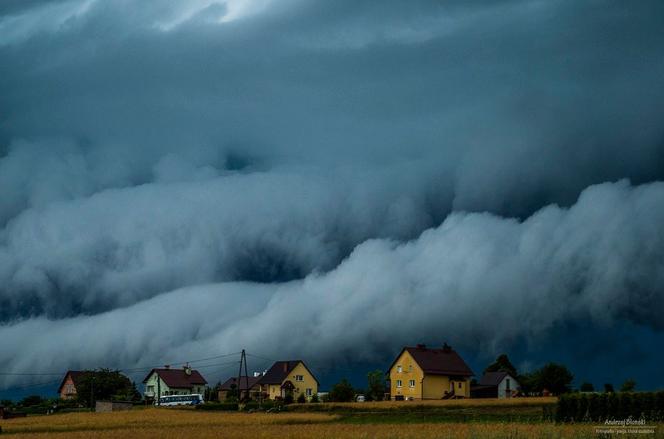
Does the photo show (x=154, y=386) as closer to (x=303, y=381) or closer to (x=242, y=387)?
(x=242, y=387)

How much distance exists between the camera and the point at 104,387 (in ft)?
472

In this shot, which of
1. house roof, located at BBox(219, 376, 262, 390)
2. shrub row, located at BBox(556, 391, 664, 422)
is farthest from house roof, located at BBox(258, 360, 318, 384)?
shrub row, located at BBox(556, 391, 664, 422)

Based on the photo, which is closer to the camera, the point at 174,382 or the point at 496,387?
the point at 496,387

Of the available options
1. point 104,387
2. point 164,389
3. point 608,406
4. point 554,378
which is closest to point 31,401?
point 104,387

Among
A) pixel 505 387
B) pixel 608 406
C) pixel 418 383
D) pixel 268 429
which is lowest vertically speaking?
pixel 505 387

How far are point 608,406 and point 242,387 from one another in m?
117

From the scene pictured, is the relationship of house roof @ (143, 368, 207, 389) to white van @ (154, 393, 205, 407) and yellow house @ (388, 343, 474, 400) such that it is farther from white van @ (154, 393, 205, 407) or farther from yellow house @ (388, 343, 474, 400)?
yellow house @ (388, 343, 474, 400)

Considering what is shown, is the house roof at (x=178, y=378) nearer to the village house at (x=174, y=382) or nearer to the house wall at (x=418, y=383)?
the village house at (x=174, y=382)

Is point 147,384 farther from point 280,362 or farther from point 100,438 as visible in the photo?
point 100,438

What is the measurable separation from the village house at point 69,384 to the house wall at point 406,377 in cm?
7811

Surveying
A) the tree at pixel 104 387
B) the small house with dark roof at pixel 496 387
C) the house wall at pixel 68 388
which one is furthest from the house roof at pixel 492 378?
the house wall at pixel 68 388

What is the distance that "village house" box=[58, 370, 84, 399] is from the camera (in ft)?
574

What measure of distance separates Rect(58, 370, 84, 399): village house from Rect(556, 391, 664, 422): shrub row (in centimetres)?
13260

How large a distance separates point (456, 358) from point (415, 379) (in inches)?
383
